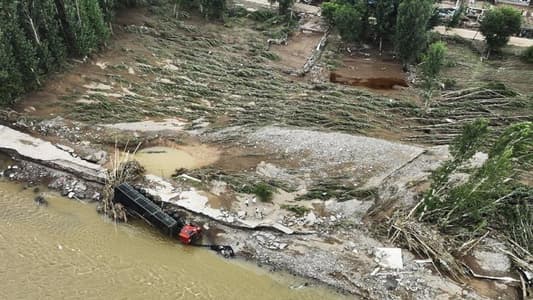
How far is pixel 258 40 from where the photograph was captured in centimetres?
3941

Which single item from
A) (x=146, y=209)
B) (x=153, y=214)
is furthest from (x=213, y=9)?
(x=153, y=214)

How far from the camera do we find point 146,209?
21.5 metres

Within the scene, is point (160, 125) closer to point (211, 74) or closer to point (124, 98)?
point (124, 98)

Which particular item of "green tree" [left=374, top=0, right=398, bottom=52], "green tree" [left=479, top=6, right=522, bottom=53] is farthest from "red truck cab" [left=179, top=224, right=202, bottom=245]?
"green tree" [left=479, top=6, right=522, bottom=53]

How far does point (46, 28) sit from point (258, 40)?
16.8m

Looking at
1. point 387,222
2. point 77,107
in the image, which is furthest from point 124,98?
point 387,222

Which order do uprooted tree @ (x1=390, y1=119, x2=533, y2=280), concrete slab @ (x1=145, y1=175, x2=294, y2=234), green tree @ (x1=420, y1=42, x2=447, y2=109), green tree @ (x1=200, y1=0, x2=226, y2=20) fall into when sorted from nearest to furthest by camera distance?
uprooted tree @ (x1=390, y1=119, x2=533, y2=280), concrete slab @ (x1=145, y1=175, x2=294, y2=234), green tree @ (x1=420, y1=42, x2=447, y2=109), green tree @ (x1=200, y1=0, x2=226, y2=20)

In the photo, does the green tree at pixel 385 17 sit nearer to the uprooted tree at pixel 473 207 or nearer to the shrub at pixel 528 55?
the shrub at pixel 528 55

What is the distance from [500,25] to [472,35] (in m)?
4.55

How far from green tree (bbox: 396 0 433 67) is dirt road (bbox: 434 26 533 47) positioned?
19.4 feet

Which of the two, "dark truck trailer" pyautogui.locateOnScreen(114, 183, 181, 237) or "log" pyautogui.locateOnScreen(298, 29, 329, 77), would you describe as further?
"log" pyautogui.locateOnScreen(298, 29, 329, 77)

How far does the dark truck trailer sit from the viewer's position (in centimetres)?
2109

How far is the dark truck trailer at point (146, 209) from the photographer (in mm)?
21094

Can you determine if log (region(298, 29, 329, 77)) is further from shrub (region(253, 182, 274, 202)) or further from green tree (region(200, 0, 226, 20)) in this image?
shrub (region(253, 182, 274, 202))
